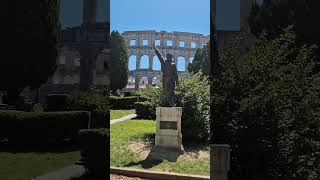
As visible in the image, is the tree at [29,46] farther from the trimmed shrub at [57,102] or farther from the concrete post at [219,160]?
the concrete post at [219,160]

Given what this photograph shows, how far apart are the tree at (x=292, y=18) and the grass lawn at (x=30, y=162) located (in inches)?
146

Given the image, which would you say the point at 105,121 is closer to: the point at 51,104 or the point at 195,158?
the point at 51,104

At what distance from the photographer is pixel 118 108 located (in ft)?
66.8

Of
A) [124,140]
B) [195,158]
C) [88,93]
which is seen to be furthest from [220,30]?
[124,140]

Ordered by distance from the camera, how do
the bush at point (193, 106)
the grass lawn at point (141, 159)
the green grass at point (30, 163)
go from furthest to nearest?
the bush at point (193, 106) < the grass lawn at point (141, 159) < the green grass at point (30, 163)

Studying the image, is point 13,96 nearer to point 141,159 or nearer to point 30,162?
point 30,162

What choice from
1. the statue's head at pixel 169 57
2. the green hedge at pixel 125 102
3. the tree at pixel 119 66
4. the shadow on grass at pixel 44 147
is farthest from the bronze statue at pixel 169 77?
the green hedge at pixel 125 102

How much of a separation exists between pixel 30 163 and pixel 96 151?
33.8 inches

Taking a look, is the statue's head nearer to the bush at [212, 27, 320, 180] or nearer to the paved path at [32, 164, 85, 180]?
the bush at [212, 27, 320, 180]

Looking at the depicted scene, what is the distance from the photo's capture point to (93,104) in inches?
232

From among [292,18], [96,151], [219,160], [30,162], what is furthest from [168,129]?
[30,162]

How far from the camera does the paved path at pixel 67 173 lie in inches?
223

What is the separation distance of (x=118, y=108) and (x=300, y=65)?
1462 cm

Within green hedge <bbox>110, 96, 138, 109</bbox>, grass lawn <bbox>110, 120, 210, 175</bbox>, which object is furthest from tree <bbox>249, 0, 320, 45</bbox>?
green hedge <bbox>110, 96, 138, 109</bbox>
